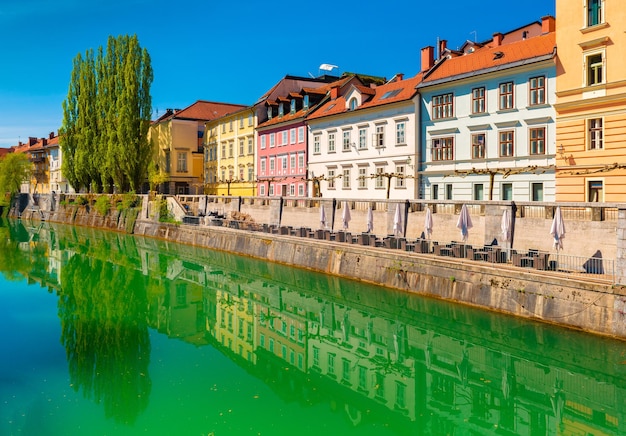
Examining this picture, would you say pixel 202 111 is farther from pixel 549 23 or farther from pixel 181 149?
pixel 549 23

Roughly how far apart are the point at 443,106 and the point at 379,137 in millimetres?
5094

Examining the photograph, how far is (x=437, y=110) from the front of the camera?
32.1 meters

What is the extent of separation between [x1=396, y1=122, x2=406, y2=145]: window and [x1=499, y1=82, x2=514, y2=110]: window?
677cm

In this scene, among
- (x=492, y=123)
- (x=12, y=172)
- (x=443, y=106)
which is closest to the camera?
(x=492, y=123)

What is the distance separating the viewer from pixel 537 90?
26.8 m

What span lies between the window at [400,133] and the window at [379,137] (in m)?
1.24

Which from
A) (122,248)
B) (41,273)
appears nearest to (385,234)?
(41,273)

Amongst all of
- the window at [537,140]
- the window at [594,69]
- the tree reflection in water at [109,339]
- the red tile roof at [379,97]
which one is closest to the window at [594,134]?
the window at [594,69]

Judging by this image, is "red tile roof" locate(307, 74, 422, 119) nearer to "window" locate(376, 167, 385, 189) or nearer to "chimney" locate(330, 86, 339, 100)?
"chimney" locate(330, 86, 339, 100)

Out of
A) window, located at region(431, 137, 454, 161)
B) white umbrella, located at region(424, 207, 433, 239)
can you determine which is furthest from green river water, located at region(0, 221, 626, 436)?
window, located at region(431, 137, 454, 161)

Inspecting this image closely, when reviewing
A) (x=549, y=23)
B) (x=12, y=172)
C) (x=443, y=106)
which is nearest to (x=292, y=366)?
(x=443, y=106)

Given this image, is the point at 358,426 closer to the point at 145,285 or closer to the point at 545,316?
the point at 545,316

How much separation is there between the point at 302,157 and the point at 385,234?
17.8 metres

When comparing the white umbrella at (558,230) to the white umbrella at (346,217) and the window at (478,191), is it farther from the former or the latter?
the window at (478,191)
